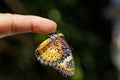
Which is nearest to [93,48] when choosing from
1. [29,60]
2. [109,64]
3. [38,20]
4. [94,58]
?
[94,58]

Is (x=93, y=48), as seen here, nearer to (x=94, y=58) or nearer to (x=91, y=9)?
(x=94, y=58)

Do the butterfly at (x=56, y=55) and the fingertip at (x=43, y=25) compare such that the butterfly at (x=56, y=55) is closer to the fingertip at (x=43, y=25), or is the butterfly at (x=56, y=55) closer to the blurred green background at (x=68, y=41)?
the fingertip at (x=43, y=25)

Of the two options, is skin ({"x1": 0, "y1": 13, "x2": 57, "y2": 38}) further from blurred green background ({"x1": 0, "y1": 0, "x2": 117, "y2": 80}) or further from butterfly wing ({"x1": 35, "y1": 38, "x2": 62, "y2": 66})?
blurred green background ({"x1": 0, "y1": 0, "x2": 117, "y2": 80})

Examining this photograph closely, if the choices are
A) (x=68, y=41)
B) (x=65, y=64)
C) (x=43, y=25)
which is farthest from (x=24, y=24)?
(x=68, y=41)

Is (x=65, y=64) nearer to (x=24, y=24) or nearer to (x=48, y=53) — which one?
(x=48, y=53)

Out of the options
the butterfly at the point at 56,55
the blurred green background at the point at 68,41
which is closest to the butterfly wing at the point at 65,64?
the butterfly at the point at 56,55
